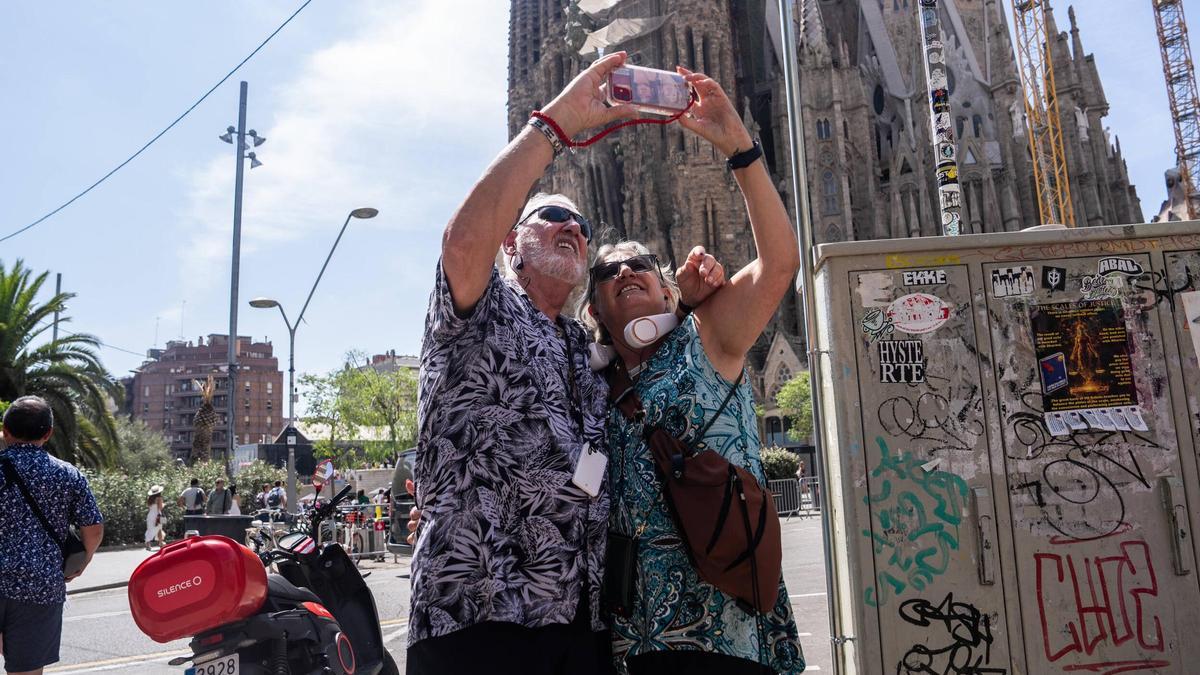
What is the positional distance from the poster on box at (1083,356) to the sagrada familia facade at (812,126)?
39197mm

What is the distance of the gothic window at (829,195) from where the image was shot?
46.1 m

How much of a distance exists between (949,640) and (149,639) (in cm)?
717

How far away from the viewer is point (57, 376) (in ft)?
74.0

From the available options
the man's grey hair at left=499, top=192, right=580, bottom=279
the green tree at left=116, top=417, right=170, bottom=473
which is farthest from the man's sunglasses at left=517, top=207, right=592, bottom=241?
the green tree at left=116, top=417, right=170, bottom=473

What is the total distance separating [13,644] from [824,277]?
3.69m

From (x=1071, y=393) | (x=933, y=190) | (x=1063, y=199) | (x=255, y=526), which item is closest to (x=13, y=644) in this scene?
(x=255, y=526)

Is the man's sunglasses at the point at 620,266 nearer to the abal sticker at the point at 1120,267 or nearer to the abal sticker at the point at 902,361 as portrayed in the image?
the abal sticker at the point at 902,361

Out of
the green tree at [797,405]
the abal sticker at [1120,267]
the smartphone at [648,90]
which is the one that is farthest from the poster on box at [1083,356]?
the green tree at [797,405]

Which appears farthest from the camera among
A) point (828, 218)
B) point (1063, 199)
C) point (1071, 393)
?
point (1063, 199)

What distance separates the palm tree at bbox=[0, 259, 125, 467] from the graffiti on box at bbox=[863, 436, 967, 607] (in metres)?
21.9

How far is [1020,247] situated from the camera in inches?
153

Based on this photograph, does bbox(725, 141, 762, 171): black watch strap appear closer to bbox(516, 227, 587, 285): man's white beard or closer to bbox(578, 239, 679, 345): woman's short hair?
bbox(578, 239, 679, 345): woman's short hair

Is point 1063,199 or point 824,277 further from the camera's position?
point 1063,199

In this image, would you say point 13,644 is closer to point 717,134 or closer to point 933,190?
point 717,134
